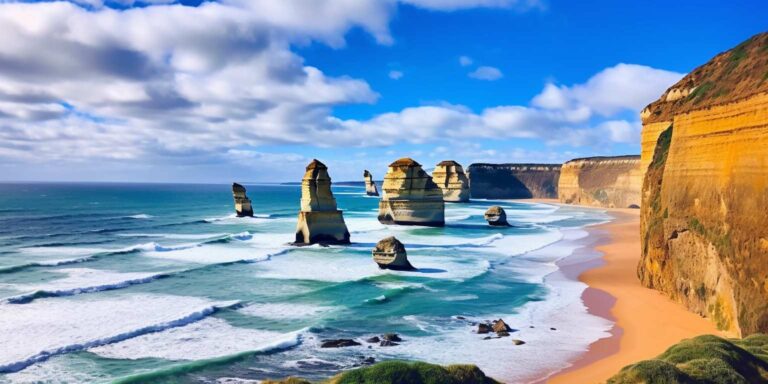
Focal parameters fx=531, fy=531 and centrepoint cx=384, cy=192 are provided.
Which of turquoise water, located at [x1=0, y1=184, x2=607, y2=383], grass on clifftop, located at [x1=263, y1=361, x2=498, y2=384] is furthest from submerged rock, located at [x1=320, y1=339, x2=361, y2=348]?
grass on clifftop, located at [x1=263, y1=361, x2=498, y2=384]

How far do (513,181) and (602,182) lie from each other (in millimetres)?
33558

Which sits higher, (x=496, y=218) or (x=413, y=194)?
(x=413, y=194)

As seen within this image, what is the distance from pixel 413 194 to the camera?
55562 mm

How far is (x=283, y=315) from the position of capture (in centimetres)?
1956

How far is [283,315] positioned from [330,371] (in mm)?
6439

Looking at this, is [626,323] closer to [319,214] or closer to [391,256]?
[391,256]

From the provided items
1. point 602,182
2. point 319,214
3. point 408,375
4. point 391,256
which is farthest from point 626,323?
point 602,182

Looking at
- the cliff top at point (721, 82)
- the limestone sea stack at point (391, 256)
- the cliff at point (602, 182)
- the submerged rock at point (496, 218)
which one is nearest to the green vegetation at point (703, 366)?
the cliff top at point (721, 82)

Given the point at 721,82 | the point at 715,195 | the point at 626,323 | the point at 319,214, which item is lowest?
the point at 626,323

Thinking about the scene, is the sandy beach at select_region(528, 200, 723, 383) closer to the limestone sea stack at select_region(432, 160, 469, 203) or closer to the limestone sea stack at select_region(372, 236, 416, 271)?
the limestone sea stack at select_region(372, 236, 416, 271)

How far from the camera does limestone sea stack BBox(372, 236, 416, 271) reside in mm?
28587

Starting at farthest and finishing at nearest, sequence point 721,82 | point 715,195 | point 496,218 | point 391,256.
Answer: point 496,218 < point 391,256 < point 721,82 < point 715,195

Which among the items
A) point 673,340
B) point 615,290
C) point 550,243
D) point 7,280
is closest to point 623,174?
point 550,243

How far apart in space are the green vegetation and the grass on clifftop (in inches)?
105
